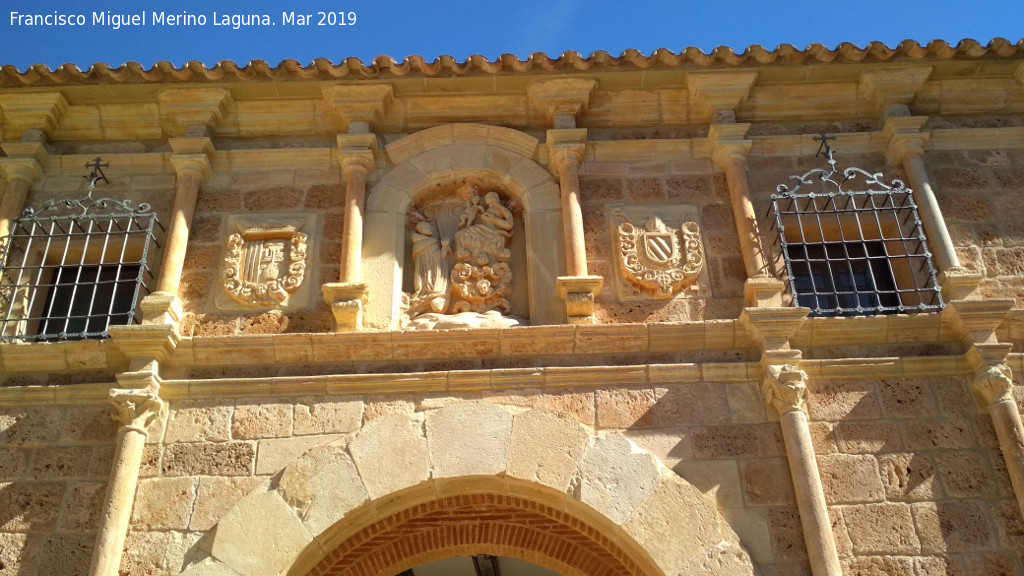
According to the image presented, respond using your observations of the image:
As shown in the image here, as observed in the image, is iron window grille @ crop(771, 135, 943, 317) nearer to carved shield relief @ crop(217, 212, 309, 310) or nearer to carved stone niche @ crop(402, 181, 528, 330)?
carved stone niche @ crop(402, 181, 528, 330)

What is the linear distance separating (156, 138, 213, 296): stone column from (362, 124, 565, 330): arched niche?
3.68ft

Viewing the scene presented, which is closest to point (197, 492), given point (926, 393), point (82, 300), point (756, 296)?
point (82, 300)

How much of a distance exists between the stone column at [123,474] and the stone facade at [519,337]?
2 cm

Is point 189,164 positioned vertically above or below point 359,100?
below

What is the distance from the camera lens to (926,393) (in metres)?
5.05

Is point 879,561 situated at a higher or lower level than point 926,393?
lower

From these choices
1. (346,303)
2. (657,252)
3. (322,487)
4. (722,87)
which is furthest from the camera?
(722,87)

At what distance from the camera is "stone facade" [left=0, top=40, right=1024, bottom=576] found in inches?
184

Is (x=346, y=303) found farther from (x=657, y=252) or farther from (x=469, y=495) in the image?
(x=657, y=252)

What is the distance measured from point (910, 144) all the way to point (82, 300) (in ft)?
17.9

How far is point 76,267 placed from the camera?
19.9 feet

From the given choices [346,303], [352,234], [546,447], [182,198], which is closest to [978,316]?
[546,447]

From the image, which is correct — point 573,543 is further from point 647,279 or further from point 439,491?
point 647,279

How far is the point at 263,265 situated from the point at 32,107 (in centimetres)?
209
